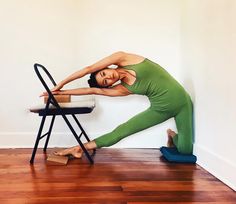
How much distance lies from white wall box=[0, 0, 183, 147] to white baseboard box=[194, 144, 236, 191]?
38.7 inches

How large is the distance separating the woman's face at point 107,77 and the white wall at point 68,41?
0.51 m

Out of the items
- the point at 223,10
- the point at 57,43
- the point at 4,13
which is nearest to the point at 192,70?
the point at 223,10

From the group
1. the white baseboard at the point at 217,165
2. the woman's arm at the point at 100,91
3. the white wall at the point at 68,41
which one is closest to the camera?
the white baseboard at the point at 217,165

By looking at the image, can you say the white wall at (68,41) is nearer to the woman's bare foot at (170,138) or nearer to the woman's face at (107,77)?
the woman's face at (107,77)

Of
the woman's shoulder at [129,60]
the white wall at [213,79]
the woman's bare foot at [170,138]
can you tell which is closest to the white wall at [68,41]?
the white wall at [213,79]

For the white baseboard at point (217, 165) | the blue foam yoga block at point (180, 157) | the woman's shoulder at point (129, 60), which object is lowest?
the blue foam yoga block at point (180, 157)

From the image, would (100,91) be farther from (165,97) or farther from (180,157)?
(180,157)

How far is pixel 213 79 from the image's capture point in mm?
2447

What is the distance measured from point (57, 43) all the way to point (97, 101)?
0.74 metres

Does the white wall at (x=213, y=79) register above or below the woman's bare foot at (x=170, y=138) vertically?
above

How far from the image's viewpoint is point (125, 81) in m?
2.88

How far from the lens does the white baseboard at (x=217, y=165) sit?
2096 mm

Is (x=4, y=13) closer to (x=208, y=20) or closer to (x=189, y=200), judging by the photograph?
(x=208, y=20)

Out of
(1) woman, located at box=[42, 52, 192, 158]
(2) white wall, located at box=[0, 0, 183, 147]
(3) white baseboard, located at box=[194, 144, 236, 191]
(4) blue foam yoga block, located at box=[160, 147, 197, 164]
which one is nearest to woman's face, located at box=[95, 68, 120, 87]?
(1) woman, located at box=[42, 52, 192, 158]
